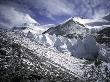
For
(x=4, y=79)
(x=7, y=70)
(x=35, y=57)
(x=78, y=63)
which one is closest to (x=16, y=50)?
(x=35, y=57)

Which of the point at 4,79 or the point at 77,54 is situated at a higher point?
the point at 77,54

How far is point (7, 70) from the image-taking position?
102m

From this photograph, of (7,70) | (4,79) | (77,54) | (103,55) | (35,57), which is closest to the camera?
(4,79)

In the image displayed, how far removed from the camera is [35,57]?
126 meters

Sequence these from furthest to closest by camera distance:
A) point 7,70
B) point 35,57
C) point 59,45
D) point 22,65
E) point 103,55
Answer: point 59,45 < point 103,55 < point 35,57 < point 22,65 < point 7,70

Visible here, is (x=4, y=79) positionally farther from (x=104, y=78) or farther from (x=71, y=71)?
(x=104, y=78)

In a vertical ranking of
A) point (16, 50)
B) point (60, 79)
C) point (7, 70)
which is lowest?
point (60, 79)

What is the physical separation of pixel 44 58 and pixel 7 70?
1333 inches

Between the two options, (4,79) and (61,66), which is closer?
(4,79)

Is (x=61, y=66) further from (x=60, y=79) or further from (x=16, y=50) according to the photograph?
(x=16, y=50)

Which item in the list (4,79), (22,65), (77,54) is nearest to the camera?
(4,79)

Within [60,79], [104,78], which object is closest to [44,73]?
[60,79]

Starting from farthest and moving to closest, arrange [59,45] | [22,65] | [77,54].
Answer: [59,45]
[77,54]
[22,65]

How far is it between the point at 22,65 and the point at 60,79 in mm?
23492
